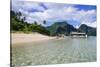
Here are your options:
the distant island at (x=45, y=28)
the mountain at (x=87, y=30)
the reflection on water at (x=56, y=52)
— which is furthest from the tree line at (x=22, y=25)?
the mountain at (x=87, y=30)

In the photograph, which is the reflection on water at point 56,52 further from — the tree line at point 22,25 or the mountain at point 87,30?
the tree line at point 22,25

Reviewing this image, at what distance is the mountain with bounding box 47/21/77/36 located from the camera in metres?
2.24

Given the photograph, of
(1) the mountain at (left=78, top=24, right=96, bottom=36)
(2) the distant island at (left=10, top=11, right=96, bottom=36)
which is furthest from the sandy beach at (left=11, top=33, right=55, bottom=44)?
(1) the mountain at (left=78, top=24, right=96, bottom=36)

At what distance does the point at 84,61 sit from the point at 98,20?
601 millimetres

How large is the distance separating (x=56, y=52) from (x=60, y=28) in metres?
0.31

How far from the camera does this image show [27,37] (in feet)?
7.00

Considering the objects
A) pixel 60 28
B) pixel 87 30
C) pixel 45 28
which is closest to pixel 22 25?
pixel 45 28

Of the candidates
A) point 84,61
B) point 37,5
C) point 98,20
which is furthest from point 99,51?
point 37,5

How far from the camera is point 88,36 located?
2379 mm

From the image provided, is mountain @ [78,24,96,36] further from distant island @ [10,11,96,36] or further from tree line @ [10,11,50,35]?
tree line @ [10,11,50,35]

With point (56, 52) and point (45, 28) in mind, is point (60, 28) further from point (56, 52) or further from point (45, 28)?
point (56, 52)

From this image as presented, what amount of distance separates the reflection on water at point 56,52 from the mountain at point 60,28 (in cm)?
9
